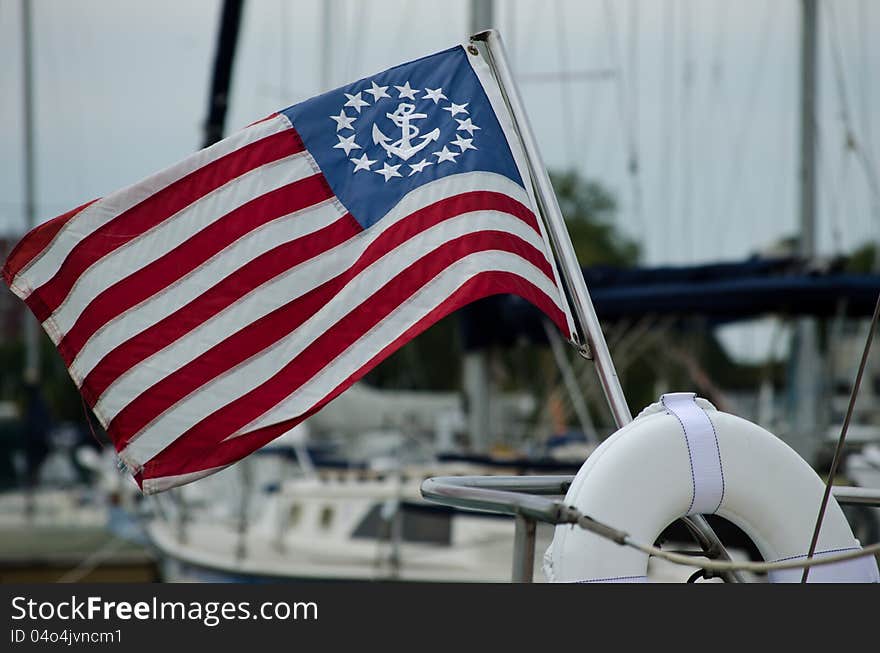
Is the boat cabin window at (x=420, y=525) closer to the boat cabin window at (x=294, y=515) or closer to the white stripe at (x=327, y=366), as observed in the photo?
the boat cabin window at (x=294, y=515)

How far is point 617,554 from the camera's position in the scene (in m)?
3.49

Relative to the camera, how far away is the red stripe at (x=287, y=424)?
A: 14.4 feet

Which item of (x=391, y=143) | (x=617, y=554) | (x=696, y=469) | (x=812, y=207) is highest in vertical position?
(x=812, y=207)

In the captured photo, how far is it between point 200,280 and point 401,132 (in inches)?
36.5

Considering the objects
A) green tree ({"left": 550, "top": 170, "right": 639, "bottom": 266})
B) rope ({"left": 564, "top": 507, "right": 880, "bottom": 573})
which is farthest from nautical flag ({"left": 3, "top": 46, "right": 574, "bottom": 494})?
green tree ({"left": 550, "top": 170, "right": 639, "bottom": 266})

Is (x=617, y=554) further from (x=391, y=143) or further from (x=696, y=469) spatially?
(x=391, y=143)

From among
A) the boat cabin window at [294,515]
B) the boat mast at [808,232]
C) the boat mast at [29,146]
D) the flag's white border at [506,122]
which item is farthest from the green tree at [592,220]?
the flag's white border at [506,122]

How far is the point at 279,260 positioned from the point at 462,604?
1.81 meters

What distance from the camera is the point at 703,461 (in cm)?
365

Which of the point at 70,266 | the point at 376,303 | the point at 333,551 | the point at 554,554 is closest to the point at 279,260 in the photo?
the point at 376,303

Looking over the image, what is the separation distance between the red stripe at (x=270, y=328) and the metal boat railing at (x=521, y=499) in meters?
0.81

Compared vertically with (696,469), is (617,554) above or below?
below

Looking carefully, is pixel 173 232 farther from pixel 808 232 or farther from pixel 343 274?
pixel 808 232

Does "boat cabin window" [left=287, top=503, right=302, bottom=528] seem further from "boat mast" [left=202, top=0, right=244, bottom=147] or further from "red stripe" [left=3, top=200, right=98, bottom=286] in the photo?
"red stripe" [left=3, top=200, right=98, bottom=286]
